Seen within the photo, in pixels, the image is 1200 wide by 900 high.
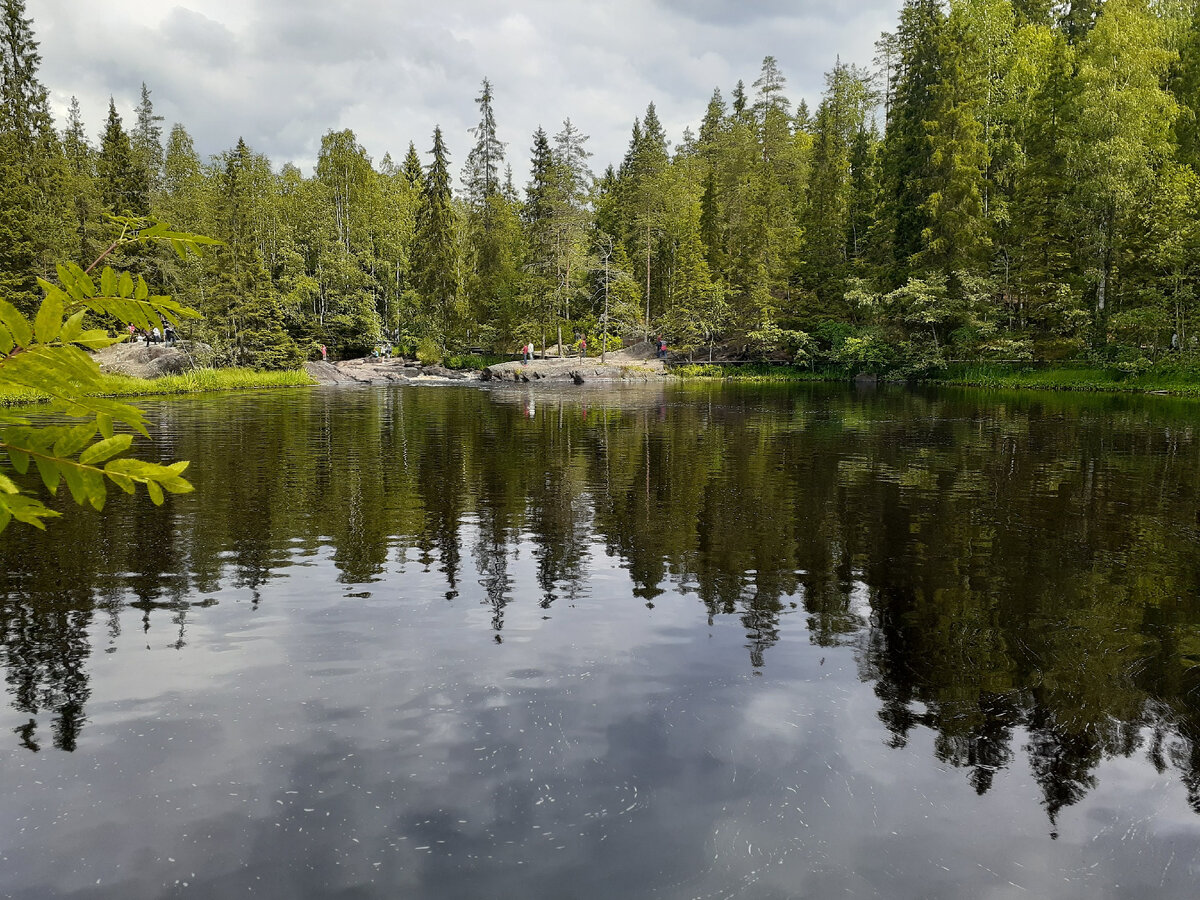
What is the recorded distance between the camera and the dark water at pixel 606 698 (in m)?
4.05

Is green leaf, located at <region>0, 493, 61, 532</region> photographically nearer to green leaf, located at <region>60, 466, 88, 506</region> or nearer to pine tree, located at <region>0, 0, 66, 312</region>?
green leaf, located at <region>60, 466, 88, 506</region>

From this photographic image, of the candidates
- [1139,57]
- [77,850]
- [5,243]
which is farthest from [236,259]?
[1139,57]

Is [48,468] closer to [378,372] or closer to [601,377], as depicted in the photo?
[601,377]

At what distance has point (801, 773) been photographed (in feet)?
15.9

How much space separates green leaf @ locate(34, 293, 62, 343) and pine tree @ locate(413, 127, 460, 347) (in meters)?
71.7

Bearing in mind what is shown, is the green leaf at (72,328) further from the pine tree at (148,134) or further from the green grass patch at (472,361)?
the pine tree at (148,134)

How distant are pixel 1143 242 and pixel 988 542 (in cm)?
4041

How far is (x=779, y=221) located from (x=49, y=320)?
231 feet

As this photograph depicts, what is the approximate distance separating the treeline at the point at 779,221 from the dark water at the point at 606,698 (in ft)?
83.9

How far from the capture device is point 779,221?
6719 cm

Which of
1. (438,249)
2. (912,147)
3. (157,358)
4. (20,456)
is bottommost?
(20,456)

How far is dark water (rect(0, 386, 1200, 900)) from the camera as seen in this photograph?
13.3 ft

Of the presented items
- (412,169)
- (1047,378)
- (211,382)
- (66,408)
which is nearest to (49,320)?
(66,408)

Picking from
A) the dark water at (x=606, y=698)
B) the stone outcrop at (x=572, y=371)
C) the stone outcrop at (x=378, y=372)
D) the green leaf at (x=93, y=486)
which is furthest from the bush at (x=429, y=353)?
the green leaf at (x=93, y=486)
